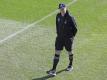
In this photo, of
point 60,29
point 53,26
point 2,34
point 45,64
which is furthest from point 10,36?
point 60,29

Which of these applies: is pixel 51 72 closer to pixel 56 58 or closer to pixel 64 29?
pixel 56 58

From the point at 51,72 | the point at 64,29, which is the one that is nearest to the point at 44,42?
the point at 51,72

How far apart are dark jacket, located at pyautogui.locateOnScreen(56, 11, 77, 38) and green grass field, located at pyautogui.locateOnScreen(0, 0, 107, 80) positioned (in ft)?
4.64

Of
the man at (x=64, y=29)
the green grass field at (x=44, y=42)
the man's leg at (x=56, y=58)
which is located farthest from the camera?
the green grass field at (x=44, y=42)

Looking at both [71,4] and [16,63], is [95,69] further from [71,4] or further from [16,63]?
[71,4]

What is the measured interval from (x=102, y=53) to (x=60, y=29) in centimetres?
277

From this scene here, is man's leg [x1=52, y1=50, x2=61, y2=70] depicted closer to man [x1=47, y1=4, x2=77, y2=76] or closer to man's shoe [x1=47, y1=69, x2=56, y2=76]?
man [x1=47, y1=4, x2=77, y2=76]

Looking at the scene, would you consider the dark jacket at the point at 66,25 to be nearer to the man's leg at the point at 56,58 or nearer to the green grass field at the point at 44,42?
the man's leg at the point at 56,58

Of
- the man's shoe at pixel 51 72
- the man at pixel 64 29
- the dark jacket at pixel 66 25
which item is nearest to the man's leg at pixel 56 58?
the man at pixel 64 29

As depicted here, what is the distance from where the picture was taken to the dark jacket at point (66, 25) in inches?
508

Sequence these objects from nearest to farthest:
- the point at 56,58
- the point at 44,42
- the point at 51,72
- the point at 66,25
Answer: the point at 66,25
the point at 56,58
the point at 51,72
the point at 44,42

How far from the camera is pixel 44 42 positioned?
643 inches

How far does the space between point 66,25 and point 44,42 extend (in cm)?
355

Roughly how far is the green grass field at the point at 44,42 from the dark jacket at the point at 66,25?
1415 mm
